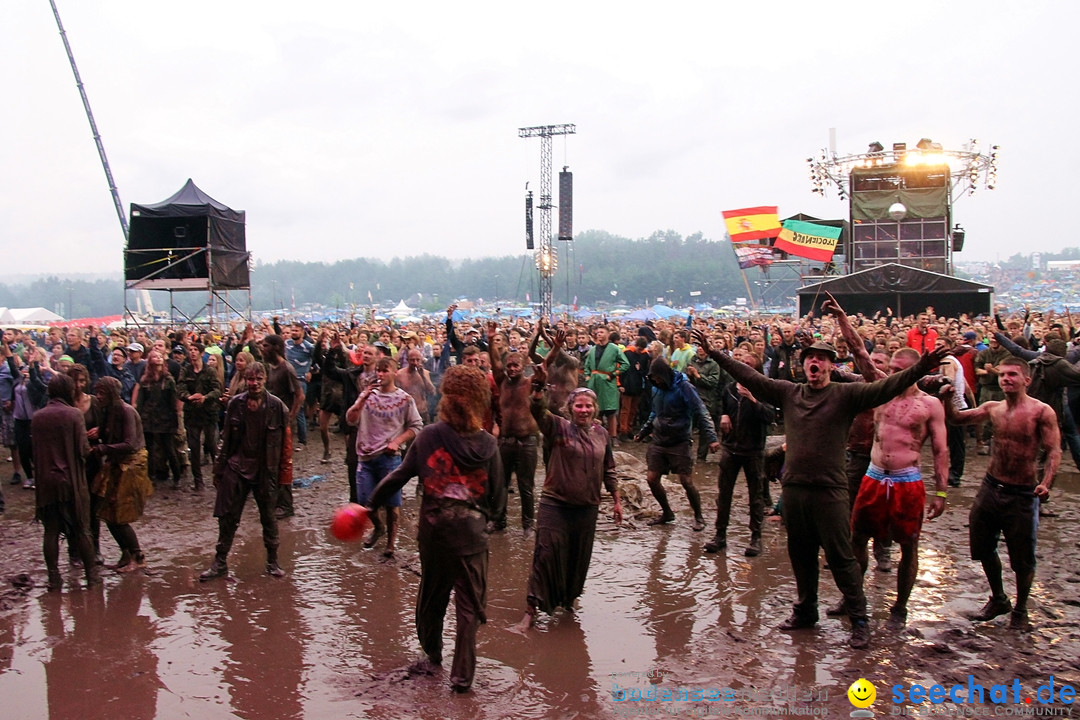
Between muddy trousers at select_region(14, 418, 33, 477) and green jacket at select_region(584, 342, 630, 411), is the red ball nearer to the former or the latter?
muddy trousers at select_region(14, 418, 33, 477)

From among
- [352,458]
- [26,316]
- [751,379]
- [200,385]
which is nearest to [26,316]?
[26,316]

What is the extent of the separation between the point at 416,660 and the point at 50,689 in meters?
2.15

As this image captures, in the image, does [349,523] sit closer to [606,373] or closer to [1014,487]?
[1014,487]

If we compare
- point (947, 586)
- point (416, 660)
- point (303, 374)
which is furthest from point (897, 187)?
point (416, 660)

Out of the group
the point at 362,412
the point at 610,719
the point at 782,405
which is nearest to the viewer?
the point at 610,719

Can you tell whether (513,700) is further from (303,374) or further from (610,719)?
(303,374)

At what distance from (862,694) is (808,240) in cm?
2931

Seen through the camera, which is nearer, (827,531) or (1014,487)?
(827,531)

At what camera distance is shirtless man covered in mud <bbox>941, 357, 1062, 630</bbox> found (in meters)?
5.40

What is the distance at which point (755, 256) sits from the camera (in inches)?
1272

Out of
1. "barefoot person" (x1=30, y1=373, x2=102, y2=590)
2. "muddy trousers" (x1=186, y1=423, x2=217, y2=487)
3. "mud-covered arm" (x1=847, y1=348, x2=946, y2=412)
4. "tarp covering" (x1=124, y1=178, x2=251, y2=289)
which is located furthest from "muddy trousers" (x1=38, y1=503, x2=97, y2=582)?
"tarp covering" (x1=124, y1=178, x2=251, y2=289)

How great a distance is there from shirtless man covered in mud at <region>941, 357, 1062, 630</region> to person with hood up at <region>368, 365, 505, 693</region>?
3.32 m

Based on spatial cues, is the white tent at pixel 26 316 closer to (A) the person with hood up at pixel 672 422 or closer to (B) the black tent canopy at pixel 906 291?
(B) the black tent canopy at pixel 906 291

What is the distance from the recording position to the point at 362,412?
23.9 ft
